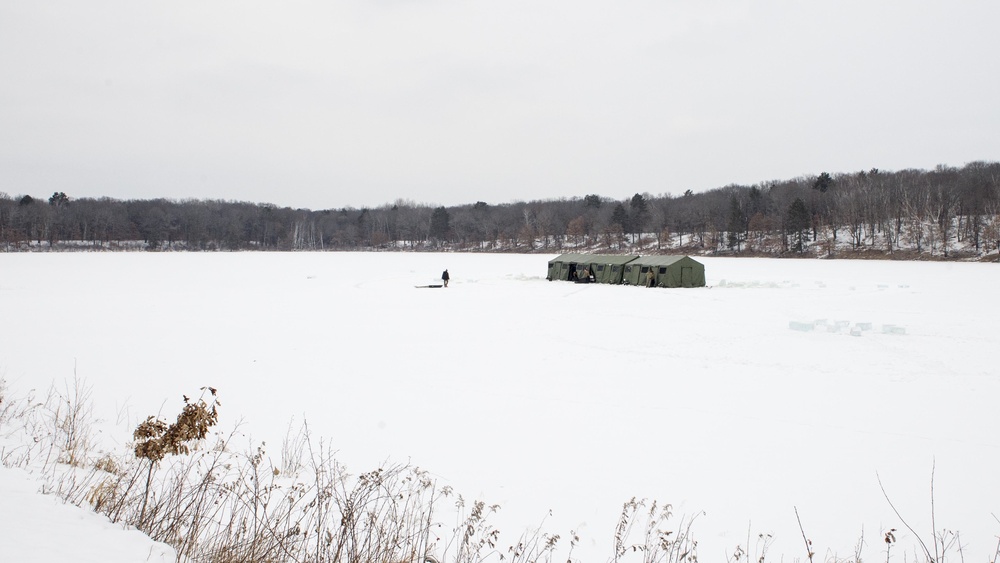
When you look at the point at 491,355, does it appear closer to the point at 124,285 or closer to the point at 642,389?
the point at 642,389

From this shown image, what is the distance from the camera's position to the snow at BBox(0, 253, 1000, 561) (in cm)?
611

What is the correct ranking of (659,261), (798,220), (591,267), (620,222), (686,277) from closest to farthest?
1. (686,277)
2. (659,261)
3. (591,267)
4. (798,220)
5. (620,222)

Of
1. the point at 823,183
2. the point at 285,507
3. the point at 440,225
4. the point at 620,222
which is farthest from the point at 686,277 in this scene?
the point at 440,225

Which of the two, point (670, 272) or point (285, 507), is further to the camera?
point (670, 272)

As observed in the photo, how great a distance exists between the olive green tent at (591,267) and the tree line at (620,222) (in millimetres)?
46270

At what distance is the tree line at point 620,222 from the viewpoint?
72562 mm

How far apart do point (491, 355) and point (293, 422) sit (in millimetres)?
5707

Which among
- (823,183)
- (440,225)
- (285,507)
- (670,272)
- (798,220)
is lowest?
(285,507)

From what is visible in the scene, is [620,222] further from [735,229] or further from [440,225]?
[440,225]

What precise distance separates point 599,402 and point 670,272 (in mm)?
23369

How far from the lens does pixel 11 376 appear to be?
11.1 metres

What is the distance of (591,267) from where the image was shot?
36469mm

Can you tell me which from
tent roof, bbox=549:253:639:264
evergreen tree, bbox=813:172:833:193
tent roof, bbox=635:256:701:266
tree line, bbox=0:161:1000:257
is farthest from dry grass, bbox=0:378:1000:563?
evergreen tree, bbox=813:172:833:193

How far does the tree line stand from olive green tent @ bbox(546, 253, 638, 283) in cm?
4627
